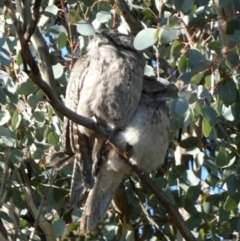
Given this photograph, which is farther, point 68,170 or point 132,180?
point 132,180

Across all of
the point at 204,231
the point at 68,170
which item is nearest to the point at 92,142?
the point at 68,170

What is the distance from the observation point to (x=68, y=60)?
146 inches

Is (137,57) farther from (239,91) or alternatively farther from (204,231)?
(204,231)

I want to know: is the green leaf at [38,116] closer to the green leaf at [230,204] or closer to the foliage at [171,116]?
the foliage at [171,116]

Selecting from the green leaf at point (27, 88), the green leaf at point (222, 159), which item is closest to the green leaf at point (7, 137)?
the green leaf at point (27, 88)

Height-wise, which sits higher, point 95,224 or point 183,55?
point 183,55

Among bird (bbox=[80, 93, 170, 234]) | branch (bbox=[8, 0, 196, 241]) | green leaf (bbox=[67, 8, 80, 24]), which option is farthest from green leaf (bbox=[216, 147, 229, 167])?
green leaf (bbox=[67, 8, 80, 24])

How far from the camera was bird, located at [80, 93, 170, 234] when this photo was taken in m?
3.48

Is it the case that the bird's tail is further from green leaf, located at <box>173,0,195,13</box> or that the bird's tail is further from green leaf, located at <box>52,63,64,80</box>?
green leaf, located at <box>173,0,195,13</box>

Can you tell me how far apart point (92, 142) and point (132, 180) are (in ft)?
2.16

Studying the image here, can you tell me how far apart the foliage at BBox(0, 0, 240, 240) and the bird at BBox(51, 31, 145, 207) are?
0.31ft

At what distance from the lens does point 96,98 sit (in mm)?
3369

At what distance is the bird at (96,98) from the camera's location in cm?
338

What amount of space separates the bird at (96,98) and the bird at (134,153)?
0.05 m
